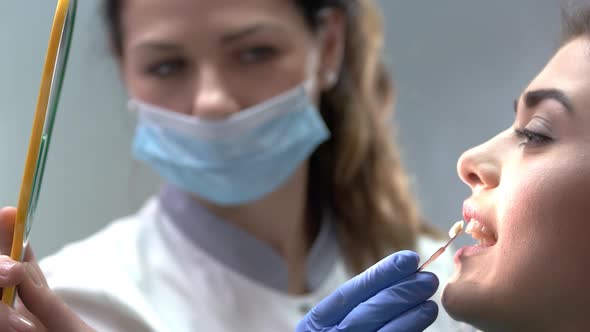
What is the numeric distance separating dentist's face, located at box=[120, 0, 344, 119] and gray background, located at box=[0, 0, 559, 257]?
2.5 inches

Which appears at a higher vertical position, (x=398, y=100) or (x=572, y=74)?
(x=572, y=74)

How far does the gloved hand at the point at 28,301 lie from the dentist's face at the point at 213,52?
1.51 ft

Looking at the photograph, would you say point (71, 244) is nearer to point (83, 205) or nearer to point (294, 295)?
point (83, 205)

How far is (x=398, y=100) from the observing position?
1.28m

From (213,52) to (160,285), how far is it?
1.12ft

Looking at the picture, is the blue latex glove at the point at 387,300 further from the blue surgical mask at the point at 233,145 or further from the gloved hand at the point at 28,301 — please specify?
the blue surgical mask at the point at 233,145

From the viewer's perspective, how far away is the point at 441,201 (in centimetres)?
85

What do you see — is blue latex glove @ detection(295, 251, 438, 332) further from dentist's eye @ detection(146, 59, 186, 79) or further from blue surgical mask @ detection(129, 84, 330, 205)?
dentist's eye @ detection(146, 59, 186, 79)

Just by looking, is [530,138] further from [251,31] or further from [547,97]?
[251,31]

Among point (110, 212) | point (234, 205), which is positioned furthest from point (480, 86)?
point (110, 212)

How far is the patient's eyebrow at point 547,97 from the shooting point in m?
0.59

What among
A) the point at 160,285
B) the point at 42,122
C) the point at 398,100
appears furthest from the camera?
the point at 398,100

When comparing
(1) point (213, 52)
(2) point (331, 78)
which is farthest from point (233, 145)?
(2) point (331, 78)

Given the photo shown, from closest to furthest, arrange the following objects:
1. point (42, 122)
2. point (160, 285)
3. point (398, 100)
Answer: point (42, 122) → point (160, 285) → point (398, 100)
